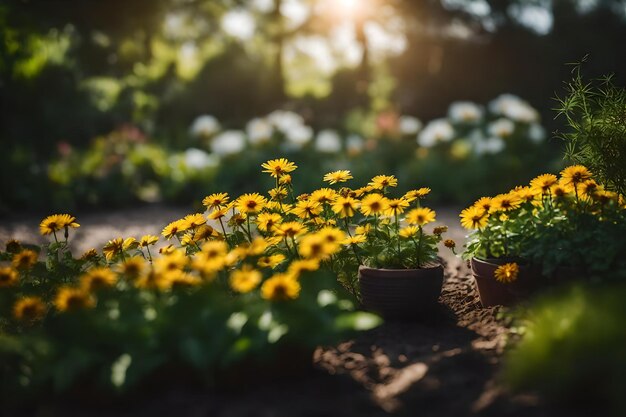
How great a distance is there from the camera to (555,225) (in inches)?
115

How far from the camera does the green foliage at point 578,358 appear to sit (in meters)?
1.91

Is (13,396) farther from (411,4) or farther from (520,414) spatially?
(411,4)

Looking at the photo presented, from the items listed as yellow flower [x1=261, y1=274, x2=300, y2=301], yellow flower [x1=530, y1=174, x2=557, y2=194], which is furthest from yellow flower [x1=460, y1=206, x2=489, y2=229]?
yellow flower [x1=261, y1=274, x2=300, y2=301]

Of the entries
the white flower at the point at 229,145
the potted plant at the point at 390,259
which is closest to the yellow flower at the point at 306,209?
the potted plant at the point at 390,259

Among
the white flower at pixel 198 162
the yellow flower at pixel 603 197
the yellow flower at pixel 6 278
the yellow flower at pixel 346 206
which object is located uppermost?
the white flower at pixel 198 162

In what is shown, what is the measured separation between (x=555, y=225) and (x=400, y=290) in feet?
2.65

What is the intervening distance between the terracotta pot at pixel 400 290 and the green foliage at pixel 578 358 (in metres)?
0.97

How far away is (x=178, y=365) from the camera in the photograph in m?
2.24

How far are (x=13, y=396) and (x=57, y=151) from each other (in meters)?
9.66

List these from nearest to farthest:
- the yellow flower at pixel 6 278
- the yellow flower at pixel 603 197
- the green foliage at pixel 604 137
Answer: the yellow flower at pixel 6 278
the yellow flower at pixel 603 197
the green foliage at pixel 604 137

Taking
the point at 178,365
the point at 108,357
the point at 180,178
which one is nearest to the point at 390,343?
the point at 178,365

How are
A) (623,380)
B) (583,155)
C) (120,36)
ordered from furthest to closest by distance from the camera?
(120,36), (583,155), (623,380)

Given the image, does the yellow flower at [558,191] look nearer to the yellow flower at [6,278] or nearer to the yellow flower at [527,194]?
the yellow flower at [527,194]

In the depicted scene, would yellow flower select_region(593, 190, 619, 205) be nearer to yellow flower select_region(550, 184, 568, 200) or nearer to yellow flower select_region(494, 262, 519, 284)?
yellow flower select_region(550, 184, 568, 200)
